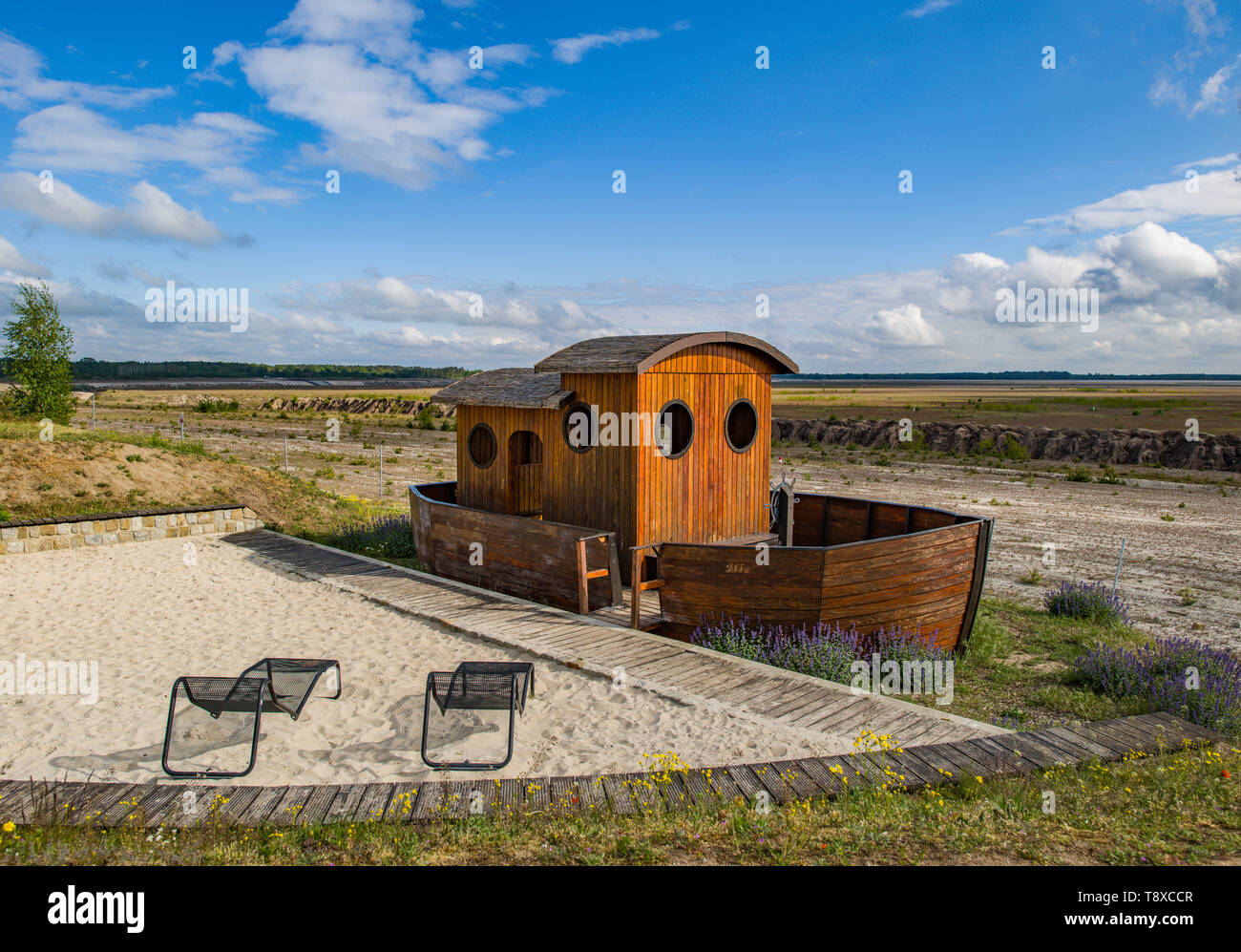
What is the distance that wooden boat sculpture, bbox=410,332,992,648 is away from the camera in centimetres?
844

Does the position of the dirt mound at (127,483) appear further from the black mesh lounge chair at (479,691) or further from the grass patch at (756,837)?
the grass patch at (756,837)

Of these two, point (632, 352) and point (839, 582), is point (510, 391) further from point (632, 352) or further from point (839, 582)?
point (839, 582)

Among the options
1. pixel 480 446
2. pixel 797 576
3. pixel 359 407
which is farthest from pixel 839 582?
pixel 359 407

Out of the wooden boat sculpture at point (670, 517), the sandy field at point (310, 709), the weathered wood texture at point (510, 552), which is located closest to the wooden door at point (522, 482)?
the wooden boat sculpture at point (670, 517)

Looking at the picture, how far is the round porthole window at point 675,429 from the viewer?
10.3 metres

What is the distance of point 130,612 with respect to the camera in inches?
406

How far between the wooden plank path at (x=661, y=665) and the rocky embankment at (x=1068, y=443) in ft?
124

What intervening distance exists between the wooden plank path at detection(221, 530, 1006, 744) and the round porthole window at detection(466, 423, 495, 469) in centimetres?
213

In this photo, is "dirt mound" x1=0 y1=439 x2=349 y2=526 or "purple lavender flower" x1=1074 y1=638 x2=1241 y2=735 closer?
"purple lavender flower" x1=1074 y1=638 x2=1241 y2=735

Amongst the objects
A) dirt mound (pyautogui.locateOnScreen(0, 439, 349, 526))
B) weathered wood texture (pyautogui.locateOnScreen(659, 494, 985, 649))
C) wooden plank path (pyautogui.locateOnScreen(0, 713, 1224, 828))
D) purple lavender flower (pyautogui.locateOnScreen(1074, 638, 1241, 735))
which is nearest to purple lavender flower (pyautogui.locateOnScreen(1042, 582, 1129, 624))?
purple lavender flower (pyautogui.locateOnScreen(1074, 638, 1241, 735))

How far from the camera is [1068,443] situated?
134 feet

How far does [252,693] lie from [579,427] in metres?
5.69

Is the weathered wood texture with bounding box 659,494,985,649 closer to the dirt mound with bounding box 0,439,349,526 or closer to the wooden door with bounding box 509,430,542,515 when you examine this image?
the wooden door with bounding box 509,430,542,515
